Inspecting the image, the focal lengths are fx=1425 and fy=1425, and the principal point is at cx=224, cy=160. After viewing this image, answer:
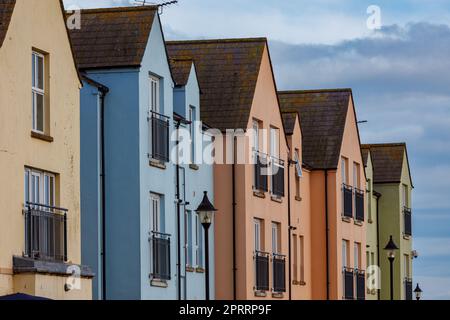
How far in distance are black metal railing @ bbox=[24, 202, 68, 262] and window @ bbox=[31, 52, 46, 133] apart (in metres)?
1.85

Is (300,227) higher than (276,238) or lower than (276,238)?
higher

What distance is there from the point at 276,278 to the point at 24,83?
1969cm

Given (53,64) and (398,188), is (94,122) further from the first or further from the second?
(398,188)

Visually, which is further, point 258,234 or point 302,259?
point 302,259

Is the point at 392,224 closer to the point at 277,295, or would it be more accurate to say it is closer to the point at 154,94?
the point at 277,295

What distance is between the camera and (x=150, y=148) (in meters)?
37.5

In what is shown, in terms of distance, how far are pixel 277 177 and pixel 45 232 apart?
18239 millimetres

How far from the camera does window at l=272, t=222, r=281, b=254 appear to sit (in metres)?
48.5

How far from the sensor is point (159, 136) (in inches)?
1497

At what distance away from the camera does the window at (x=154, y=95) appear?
3806cm

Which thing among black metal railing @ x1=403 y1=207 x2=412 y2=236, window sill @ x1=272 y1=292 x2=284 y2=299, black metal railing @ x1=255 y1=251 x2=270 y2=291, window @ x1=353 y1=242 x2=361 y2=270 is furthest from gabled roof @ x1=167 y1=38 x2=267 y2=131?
black metal railing @ x1=403 y1=207 x2=412 y2=236

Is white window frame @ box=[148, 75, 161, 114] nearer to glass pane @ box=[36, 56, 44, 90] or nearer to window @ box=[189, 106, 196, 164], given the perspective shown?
window @ box=[189, 106, 196, 164]

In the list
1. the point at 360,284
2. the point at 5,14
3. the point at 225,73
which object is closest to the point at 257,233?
the point at 225,73
